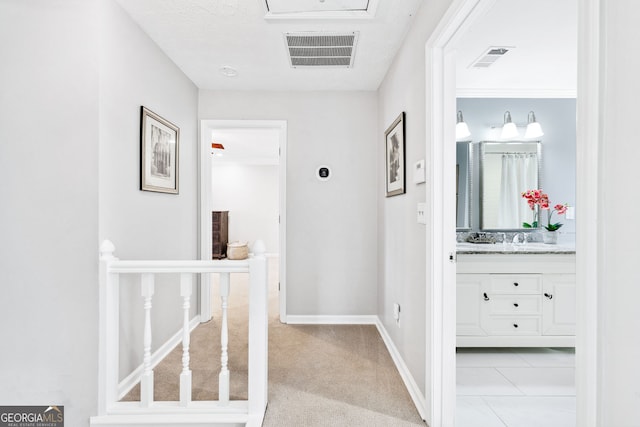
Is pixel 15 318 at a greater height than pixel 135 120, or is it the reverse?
pixel 135 120

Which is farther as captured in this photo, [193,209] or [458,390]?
[193,209]

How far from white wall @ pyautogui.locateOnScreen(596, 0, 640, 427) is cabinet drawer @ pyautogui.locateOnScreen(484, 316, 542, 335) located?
197 cm

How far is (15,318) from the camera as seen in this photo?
5.68ft

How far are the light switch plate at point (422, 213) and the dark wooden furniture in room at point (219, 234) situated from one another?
589 cm

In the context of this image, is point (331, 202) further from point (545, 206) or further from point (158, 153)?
point (545, 206)

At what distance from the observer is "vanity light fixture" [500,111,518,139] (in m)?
3.09

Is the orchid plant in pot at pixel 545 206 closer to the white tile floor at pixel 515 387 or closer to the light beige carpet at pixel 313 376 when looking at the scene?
the white tile floor at pixel 515 387

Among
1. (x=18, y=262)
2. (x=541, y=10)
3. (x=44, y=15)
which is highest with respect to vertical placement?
(x=541, y=10)

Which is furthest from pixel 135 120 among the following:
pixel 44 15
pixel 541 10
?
pixel 541 10

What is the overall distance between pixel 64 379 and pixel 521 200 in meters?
3.73

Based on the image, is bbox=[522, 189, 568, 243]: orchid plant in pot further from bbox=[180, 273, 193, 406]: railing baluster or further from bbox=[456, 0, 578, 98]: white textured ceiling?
bbox=[180, 273, 193, 406]: railing baluster

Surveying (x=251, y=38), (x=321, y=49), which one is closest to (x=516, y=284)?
(x=321, y=49)

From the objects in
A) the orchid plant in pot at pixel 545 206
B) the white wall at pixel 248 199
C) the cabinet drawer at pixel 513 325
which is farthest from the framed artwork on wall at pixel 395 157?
the white wall at pixel 248 199

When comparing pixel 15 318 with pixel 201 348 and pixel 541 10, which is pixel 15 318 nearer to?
pixel 201 348
